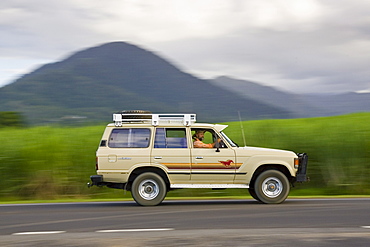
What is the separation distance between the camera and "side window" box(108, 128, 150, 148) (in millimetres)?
14227

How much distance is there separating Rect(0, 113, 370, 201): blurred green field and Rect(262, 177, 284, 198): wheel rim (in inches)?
267

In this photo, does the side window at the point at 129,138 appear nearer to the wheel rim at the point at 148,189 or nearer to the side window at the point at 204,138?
the wheel rim at the point at 148,189

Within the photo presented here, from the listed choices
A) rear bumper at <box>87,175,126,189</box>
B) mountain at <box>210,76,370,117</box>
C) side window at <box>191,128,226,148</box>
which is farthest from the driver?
mountain at <box>210,76,370,117</box>

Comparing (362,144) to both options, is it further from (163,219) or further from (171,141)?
(163,219)

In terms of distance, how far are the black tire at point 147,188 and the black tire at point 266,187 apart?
7.45ft

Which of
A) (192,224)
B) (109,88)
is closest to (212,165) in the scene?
(192,224)

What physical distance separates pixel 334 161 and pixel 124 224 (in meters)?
13.5

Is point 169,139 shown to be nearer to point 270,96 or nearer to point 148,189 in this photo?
point 148,189

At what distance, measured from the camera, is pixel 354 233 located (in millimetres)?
9344

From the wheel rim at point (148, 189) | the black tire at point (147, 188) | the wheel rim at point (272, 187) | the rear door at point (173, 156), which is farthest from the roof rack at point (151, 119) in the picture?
the wheel rim at point (272, 187)

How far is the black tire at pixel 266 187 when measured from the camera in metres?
14.1

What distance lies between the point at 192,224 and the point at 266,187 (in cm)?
405

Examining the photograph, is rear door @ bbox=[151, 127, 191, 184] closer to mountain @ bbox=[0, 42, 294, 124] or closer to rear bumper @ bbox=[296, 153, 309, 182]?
rear bumper @ bbox=[296, 153, 309, 182]

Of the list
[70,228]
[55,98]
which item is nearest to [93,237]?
[70,228]
